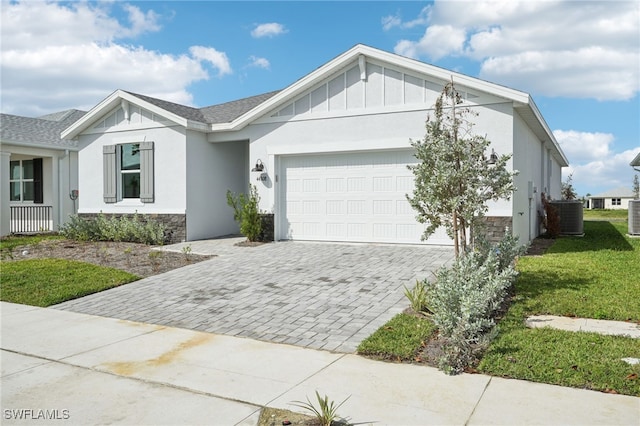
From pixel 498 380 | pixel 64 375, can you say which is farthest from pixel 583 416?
pixel 64 375

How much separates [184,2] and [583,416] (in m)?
10.9

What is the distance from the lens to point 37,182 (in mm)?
18453

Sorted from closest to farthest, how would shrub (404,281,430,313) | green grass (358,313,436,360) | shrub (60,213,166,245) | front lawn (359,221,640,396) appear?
front lawn (359,221,640,396) < green grass (358,313,436,360) < shrub (404,281,430,313) < shrub (60,213,166,245)

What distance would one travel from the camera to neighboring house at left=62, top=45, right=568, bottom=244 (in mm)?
10992

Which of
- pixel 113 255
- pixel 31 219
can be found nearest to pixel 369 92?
pixel 113 255

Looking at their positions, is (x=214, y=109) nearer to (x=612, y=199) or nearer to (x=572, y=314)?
(x=572, y=314)

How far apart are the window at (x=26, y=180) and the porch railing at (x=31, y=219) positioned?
0.66 meters

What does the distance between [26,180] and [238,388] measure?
61.5 ft

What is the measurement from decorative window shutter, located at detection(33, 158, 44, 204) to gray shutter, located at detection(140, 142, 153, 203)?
7030mm

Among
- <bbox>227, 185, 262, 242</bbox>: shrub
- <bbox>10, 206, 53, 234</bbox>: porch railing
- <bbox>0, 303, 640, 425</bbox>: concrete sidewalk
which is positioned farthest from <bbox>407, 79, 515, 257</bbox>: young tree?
<bbox>10, 206, 53, 234</bbox>: porch railing

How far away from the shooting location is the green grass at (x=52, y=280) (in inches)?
→ 303

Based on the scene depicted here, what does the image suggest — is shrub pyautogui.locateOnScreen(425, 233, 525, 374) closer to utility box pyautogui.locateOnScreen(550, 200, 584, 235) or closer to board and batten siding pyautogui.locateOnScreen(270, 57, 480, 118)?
board and batten siding pyautogui.locateOnScreen(270, 57, 480, 118)

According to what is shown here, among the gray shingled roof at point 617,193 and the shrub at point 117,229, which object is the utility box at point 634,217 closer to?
the shrub at point 117,229

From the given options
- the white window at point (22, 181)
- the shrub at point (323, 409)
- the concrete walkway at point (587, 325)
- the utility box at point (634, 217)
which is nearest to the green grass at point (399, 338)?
the shrub at point (323, 409)
